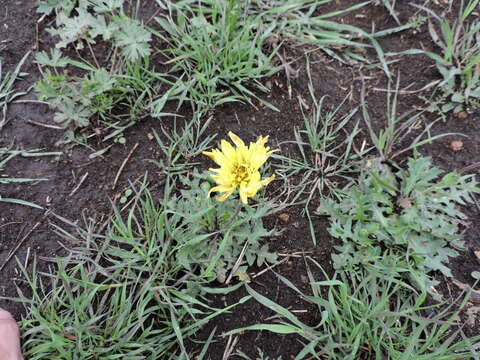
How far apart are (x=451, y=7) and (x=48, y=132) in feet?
8.00

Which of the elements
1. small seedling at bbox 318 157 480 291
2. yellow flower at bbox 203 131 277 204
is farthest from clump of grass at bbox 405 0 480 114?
yellow flower at bbox 203 131 277 204

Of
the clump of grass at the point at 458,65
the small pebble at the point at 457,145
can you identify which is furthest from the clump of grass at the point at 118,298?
the clump of grass at the point at 458,65

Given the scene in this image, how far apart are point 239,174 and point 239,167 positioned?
0.12 ft

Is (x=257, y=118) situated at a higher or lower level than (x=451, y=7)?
lower

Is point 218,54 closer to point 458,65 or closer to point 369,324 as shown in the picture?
point 458,65

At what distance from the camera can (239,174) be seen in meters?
1.48

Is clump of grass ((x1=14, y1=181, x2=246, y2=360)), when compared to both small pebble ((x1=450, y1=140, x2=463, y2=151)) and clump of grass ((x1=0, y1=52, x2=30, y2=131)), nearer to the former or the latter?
clump of grass ((x1=0, y1=52, x2=30, y2=131))

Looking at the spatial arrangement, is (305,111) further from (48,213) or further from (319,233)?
(48,213)

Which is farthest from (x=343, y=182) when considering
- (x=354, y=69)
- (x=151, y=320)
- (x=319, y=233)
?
(x=151, y=320)

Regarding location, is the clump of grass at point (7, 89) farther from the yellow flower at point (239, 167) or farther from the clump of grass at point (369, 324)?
the clump of grass at point (369, 324)

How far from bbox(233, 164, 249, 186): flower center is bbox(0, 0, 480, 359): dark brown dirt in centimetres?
53

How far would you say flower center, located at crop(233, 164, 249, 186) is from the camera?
1465 mm

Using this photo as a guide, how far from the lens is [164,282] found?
5.69 feet

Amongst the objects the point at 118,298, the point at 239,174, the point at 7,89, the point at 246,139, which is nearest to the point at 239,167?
the point at 239,174
